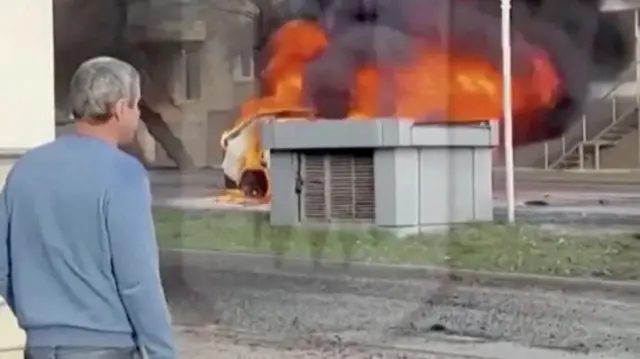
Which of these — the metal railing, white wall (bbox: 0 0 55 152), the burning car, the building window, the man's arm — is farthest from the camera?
the building window

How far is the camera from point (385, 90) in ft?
12.7

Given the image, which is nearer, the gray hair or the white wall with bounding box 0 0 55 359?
the gray hair

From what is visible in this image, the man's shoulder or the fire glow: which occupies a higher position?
the fire glow

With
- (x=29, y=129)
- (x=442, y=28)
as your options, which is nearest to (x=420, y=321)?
(x=442, y=28)

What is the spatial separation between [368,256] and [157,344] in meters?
1.80

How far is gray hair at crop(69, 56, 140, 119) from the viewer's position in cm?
221

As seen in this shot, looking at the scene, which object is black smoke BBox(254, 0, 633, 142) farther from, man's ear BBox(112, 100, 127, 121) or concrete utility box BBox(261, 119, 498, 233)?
man's ear BBox(112, 100, 127, 121)

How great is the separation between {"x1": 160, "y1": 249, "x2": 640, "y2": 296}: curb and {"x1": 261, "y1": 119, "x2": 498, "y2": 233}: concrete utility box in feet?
0.47

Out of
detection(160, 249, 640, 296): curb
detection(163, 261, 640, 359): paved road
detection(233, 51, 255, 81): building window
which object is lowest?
detection(163, 261, 640, 359): paved road

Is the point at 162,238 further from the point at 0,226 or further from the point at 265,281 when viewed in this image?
the point at 0,226

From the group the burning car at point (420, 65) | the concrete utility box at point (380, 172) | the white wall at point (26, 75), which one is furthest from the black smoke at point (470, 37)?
the white wall at point (26, 75)

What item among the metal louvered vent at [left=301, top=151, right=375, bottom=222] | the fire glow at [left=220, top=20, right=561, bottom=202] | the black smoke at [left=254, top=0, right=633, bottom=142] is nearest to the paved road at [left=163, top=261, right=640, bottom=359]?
the metal louvered vent at [left=301, top=151, right=375, bottom=222]

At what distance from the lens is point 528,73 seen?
366cm

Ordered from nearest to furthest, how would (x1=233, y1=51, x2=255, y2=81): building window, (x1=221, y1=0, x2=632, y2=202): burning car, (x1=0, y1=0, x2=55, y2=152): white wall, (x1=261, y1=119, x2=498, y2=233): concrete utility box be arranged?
(x1=221, y1=0, x2=632, y2=202): burning car, (x1=261, y1=119, x2=498, y2=233): concrete utility box, (x1=0, y1=0, x2=55, y2=152): white wall, (x1=233, y1=51, x2=255, y2=81): building window
